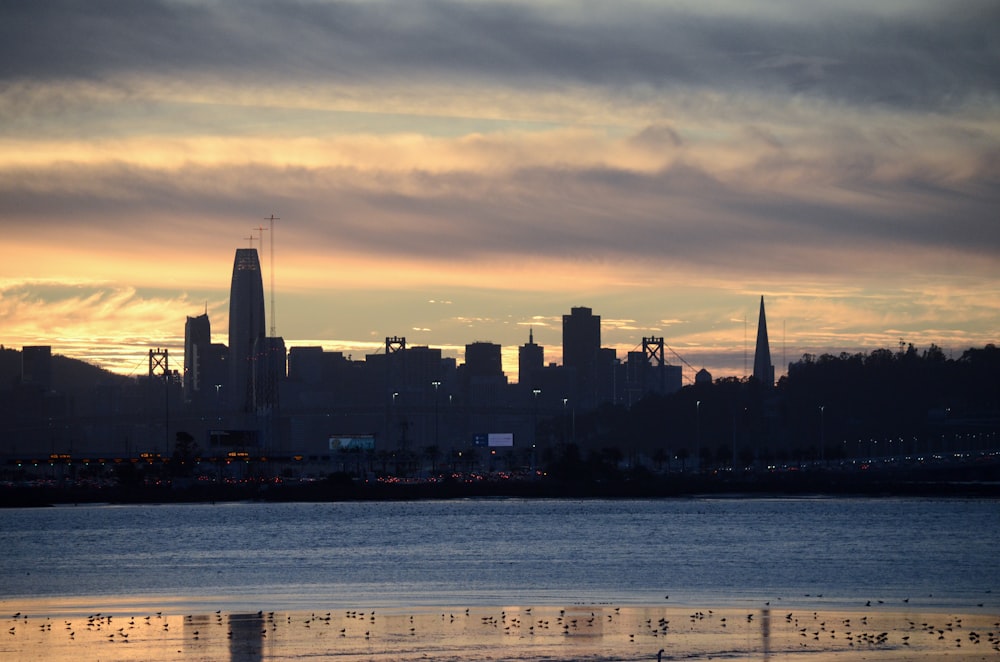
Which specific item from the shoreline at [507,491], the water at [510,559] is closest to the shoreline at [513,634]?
the water at [510,559]

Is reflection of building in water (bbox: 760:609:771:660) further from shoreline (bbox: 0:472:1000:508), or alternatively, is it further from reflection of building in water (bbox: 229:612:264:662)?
shoreline (bbox: 0:472:1000:508)

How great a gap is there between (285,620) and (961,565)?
106 ft

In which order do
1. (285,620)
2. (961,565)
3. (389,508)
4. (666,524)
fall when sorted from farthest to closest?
1. (389,508)
2. (666,524)
3. (961,565)
4. (285,620)

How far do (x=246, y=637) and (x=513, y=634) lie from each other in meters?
7.04

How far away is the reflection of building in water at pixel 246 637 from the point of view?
3516 centimetres

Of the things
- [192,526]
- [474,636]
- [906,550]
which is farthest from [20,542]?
[474,636]

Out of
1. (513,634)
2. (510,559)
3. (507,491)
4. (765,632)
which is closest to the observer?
(765,632)

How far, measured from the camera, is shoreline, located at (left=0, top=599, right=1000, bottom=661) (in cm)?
3497

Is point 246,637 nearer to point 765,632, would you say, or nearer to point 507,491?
point 765,632

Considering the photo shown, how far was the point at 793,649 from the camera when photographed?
3509cm

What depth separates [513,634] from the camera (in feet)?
126

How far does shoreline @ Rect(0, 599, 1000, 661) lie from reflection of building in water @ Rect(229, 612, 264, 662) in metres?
0.05

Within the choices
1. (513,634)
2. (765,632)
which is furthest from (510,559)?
(765,632)

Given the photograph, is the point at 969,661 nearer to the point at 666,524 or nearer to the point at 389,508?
the point at 666,524
